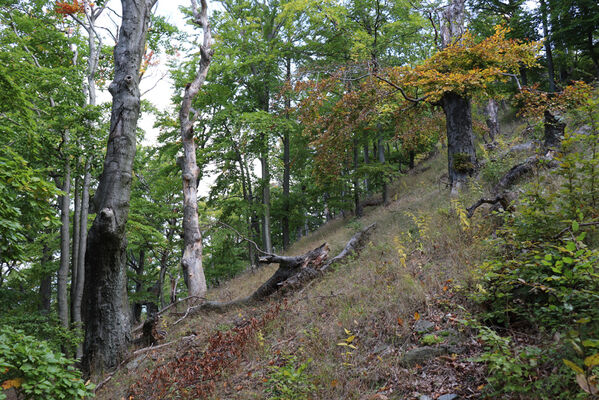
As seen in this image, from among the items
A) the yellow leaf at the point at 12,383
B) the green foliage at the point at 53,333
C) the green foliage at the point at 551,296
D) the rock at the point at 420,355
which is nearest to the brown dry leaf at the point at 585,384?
the green foliage at the point at 551,296

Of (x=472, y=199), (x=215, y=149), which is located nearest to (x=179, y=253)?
(x=215, y=149)

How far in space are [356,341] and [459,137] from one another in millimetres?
7285

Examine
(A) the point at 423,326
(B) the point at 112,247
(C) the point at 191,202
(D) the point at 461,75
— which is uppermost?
(D) the point at 461,75

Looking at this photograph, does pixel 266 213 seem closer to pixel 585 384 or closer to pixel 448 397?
pixel 448 397

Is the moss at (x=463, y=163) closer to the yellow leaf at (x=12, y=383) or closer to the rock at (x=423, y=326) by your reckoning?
the rock at (x=423, y=326)

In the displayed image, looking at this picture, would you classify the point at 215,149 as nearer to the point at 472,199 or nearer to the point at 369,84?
the point at 369,84

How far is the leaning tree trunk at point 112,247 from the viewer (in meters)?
5.74

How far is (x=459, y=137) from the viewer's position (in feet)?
30.1

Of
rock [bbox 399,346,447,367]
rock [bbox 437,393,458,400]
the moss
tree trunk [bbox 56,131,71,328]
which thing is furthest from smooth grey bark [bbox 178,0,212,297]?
rock [bbox 437,393,458,400]

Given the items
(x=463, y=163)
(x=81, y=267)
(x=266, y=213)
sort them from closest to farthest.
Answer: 1. (x=463, y=163)
2. (x=81, y=267)
3. (x=266, y=213)

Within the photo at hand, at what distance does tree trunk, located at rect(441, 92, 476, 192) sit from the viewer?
8977 mm

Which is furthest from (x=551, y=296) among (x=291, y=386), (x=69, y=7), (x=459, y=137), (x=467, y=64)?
(x=69, y=7)

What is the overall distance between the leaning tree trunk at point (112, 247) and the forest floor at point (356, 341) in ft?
1.94

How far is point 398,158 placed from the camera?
23.4 metres
